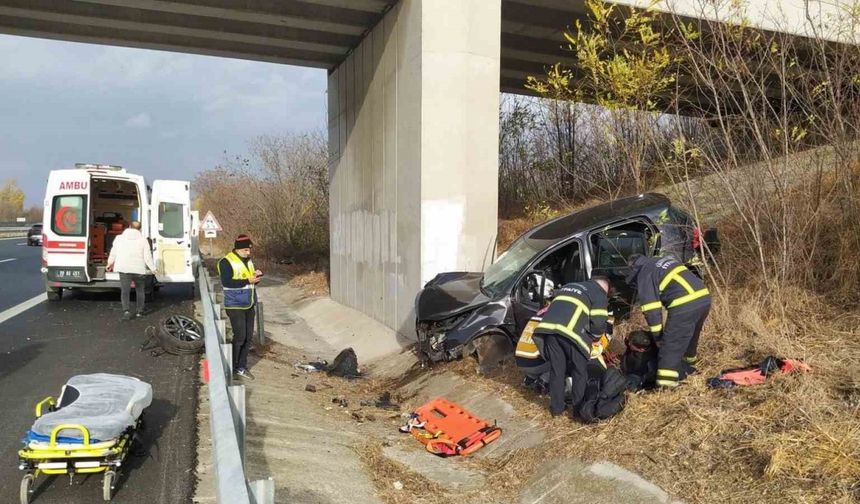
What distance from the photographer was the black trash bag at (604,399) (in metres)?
5.19

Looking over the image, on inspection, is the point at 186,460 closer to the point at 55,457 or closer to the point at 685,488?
the point at 55,457

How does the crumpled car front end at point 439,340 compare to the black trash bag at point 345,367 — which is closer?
the crumpled car front end at point 439,340

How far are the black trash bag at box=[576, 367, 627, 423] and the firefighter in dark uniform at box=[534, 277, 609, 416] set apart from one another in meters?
0.10

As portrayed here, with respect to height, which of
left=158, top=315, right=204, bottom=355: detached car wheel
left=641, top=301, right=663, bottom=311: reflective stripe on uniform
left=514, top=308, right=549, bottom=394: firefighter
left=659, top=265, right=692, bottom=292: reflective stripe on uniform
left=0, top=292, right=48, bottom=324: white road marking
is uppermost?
left=659, top=265, right=692, bottom=292: reflective stripe on uniform

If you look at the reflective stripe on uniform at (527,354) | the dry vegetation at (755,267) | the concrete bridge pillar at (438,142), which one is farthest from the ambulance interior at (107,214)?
the reflective stripe on uniform at (527,354)

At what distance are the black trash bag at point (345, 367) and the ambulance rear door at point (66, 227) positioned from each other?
19.4 ft

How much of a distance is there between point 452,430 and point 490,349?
131cm

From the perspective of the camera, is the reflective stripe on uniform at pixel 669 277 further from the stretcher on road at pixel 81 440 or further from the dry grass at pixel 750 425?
the stretcher on road at pixel 81 440

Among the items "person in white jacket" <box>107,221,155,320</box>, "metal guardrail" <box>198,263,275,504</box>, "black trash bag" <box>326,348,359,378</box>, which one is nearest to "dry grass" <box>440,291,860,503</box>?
"metal guardrail" <box>198,263,275,504</box>

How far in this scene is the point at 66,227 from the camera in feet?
39.5

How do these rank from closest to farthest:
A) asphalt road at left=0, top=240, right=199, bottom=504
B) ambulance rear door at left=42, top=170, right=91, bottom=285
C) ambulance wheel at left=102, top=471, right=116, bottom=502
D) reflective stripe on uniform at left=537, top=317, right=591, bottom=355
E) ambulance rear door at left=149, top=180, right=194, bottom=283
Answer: ambulance wheel at left=102, top=471, right=116, bottom=502 → asphalt road at left=0, top=240, right=199, bottom=504 → reflective stripe on uniform at left=537, top=317, right=591, bottom=355 → ambulance rear door at left=42, top=170, right=91, bottom=285 → ambulance rear door at left=149, top=180, right=194, bottom=283

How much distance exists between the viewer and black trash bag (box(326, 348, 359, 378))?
9.27 m

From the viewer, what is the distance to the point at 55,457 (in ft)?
13.1

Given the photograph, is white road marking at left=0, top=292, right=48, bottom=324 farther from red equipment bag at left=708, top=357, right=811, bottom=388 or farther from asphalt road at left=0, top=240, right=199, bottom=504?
red equipment bag at left=708, top=357, right=811, bottom=388
